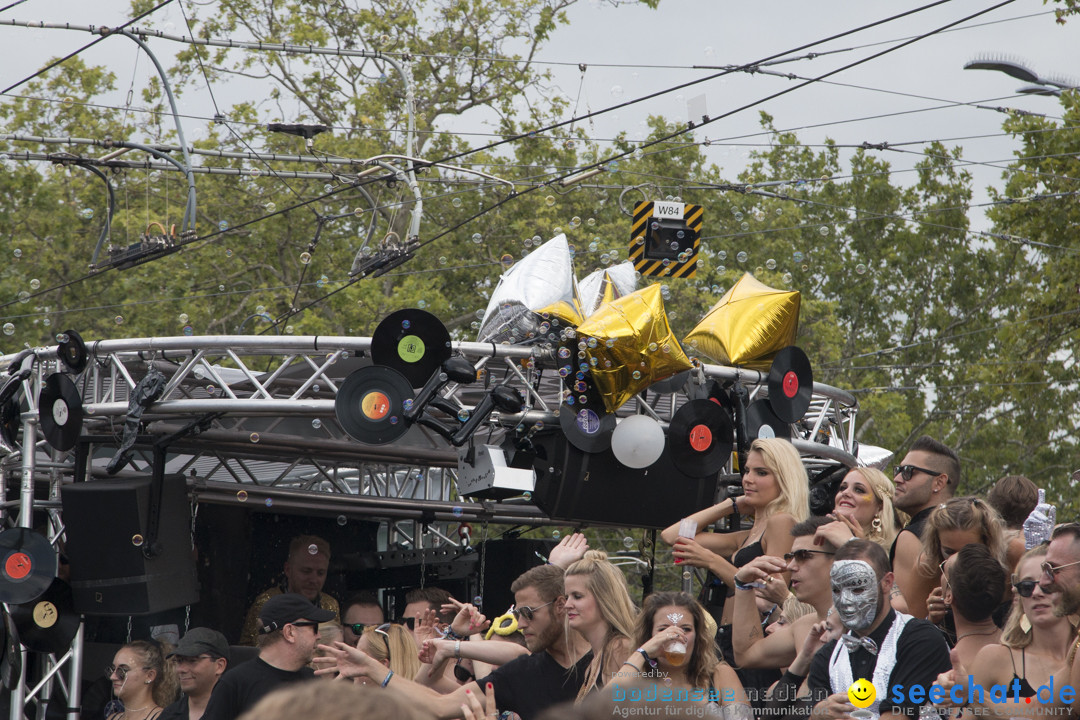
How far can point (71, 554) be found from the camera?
8.66 m

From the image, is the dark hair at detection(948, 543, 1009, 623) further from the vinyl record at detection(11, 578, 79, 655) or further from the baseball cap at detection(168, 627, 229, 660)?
the vinyl record at detection(11, 578, 79, 655)

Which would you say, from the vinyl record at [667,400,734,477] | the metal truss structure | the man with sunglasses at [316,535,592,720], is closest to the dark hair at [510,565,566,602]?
the man with sunglasses at [316,535,592,720]

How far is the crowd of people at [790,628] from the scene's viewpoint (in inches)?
148

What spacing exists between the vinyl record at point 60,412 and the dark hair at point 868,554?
5956 mm

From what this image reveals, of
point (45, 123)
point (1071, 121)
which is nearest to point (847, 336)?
point (1071, 121)

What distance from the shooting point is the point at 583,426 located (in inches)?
323

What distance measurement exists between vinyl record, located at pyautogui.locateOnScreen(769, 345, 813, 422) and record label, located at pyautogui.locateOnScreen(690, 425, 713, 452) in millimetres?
509

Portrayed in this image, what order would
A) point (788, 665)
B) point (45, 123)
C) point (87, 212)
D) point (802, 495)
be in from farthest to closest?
point (45, 123), point (87, 212), point (802, 495), point (788, 665)

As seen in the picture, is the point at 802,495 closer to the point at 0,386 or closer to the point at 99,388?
the point at 99,388

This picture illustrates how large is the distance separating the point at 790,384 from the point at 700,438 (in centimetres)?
78

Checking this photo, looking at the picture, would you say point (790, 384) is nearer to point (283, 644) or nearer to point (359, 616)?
point (359, 616)

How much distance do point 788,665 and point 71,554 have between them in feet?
18.7

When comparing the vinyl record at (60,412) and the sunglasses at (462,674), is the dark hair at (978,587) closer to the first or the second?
the sunglasses at (462,674)

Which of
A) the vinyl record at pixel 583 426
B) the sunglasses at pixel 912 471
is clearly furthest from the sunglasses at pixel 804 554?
the vinyl record at pixel 583 426
